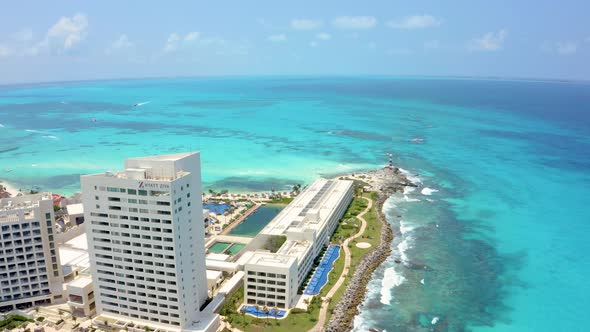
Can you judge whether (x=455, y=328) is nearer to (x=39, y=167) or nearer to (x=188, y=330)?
(x=188, y=330)

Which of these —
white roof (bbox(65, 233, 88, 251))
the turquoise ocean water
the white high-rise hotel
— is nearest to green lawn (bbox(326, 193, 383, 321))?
the turquoise ocean water

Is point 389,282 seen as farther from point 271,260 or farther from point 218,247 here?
point 218,247

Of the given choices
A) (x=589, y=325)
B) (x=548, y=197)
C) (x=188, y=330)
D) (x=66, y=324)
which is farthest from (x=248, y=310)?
(x=548, y=197)

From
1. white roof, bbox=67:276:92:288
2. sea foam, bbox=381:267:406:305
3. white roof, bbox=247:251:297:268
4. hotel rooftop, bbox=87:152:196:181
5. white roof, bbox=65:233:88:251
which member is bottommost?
sea foam, bbox=381:267:406:305

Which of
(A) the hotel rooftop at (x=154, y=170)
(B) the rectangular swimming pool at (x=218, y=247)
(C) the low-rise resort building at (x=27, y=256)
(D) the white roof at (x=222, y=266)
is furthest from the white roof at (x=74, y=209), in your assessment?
(A) the hotel rooftop at (x=154, y=170)

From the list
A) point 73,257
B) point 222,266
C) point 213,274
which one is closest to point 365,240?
point 222,266

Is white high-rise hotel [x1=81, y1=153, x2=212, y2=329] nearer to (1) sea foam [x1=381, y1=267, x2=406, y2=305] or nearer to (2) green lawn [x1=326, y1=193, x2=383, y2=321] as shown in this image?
(2) green lawn [x1=326, y1=193, x2=383, y2=321]

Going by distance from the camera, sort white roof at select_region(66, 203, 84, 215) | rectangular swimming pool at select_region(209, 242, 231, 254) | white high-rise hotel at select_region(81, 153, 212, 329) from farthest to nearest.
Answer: white roof at select_region(66, 203, 84, 215), rectangular swimming pool at select_region(209, 242, 231, 254), white high-rise hotel at select_region(81, 153, 212, 329)
